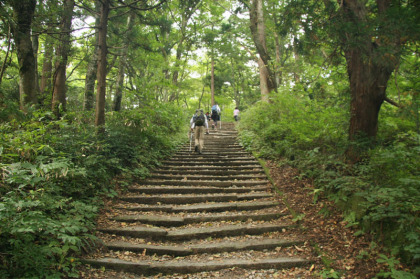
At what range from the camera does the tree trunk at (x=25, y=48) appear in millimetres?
5334

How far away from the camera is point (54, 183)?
4.02m

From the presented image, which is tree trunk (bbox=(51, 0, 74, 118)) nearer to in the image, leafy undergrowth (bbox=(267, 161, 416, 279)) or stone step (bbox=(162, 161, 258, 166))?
stone step (bbox=(162, 161, 258, 166))

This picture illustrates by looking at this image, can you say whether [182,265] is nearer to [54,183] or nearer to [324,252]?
[324,252]

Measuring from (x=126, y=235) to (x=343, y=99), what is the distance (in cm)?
576

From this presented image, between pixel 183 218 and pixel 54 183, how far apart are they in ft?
8.16

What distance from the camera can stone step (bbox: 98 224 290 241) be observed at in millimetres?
4472

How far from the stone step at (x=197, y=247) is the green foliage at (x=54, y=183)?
0.63 metres

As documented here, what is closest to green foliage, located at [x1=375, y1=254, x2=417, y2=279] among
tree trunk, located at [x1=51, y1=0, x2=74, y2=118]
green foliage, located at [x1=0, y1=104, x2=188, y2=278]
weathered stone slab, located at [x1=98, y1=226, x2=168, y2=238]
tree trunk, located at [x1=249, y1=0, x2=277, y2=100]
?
weathered stone slab, located at [x1=98, y1=226, x2=168, y2=238]

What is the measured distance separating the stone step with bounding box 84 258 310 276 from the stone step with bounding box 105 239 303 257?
341 millimetres

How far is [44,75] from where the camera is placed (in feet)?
33.6

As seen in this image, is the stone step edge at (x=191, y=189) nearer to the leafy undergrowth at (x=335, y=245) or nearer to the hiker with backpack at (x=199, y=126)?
the leafy undergrowth at (x=335, y=245)

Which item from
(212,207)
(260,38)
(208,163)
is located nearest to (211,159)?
(208,163)

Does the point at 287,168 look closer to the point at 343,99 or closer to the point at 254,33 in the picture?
the point at 343,99

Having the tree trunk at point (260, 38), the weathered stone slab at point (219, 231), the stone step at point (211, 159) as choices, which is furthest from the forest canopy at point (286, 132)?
the tree trunk at point (260, 38)
